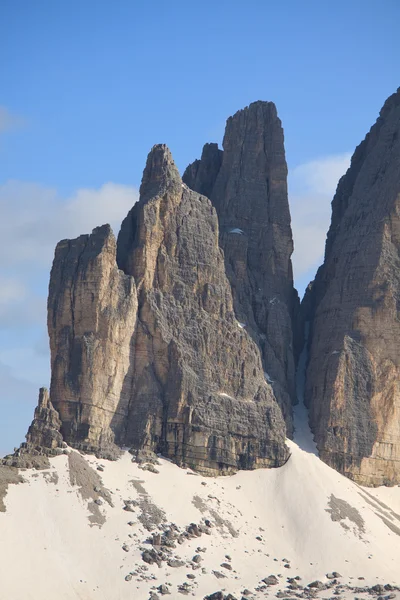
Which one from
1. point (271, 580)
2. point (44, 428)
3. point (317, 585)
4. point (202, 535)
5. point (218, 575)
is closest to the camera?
point (218, 575)

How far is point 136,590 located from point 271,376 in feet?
125

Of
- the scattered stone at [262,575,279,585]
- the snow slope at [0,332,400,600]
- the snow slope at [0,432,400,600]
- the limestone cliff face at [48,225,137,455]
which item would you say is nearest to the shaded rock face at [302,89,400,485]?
the snow slope at [0,332,400,600]

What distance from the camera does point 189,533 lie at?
12350cm

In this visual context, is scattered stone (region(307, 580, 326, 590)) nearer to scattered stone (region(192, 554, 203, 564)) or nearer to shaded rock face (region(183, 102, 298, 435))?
scattered stone (region(192, 554, 203, 564))

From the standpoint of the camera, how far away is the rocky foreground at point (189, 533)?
115 m

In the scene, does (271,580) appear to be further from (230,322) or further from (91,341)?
(230,322)

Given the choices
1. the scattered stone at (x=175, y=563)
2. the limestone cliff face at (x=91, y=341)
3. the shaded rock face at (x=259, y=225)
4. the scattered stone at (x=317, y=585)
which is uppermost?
the shaded rock face at (x=259, y=225)

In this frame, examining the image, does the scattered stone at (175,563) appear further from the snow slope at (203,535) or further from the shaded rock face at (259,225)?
the shaded rock face at (259,225)

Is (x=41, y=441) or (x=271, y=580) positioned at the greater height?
(x=41, y=441)

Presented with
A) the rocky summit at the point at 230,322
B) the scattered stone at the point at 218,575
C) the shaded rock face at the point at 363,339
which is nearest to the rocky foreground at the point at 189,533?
the scattered stone at the point at 218,575

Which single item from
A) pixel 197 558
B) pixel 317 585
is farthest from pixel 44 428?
pixel 317 585

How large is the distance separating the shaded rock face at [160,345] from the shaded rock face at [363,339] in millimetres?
6371

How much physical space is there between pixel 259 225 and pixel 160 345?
76.3 feet

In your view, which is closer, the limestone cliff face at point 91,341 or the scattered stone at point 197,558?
the scattered stone at point 197,558
